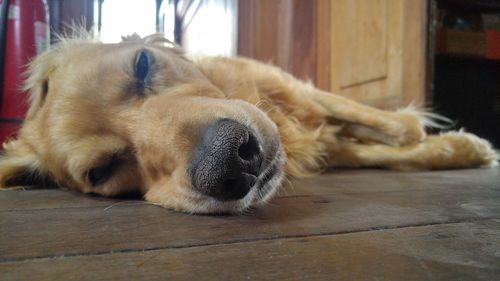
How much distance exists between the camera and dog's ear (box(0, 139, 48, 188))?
5.35ft

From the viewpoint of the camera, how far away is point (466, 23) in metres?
3.22

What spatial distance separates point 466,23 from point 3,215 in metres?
3.34

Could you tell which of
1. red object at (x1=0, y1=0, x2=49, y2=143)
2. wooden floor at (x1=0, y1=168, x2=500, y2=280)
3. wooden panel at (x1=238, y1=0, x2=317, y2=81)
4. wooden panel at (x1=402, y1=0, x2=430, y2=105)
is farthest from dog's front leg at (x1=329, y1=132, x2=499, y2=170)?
red object at (x1=0, y1=0, x2=49, y2=143)

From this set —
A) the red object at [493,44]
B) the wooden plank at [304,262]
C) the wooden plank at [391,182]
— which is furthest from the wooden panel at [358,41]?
the wooden plank at [304,262]

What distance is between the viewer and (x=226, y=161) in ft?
3.02

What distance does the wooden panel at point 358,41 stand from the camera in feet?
10.3

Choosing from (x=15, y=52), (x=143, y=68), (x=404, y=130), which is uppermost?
(x=15, y=52)

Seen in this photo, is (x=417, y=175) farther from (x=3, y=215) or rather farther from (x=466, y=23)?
(x=466, y=23)

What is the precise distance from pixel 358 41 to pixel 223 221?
9.29 feet

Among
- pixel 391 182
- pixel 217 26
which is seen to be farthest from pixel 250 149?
pixel 217 26

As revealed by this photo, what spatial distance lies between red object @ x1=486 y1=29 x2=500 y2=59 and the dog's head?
2.35m

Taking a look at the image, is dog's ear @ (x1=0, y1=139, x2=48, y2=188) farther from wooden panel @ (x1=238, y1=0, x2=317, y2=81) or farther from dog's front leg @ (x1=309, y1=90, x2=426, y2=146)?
wooden panel @ (x1=238, y1=0, x2=317, y2=81)

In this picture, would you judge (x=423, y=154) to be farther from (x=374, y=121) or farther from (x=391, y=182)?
(x=391, y=182)

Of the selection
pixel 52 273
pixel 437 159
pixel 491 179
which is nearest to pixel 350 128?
pixel 437 159
